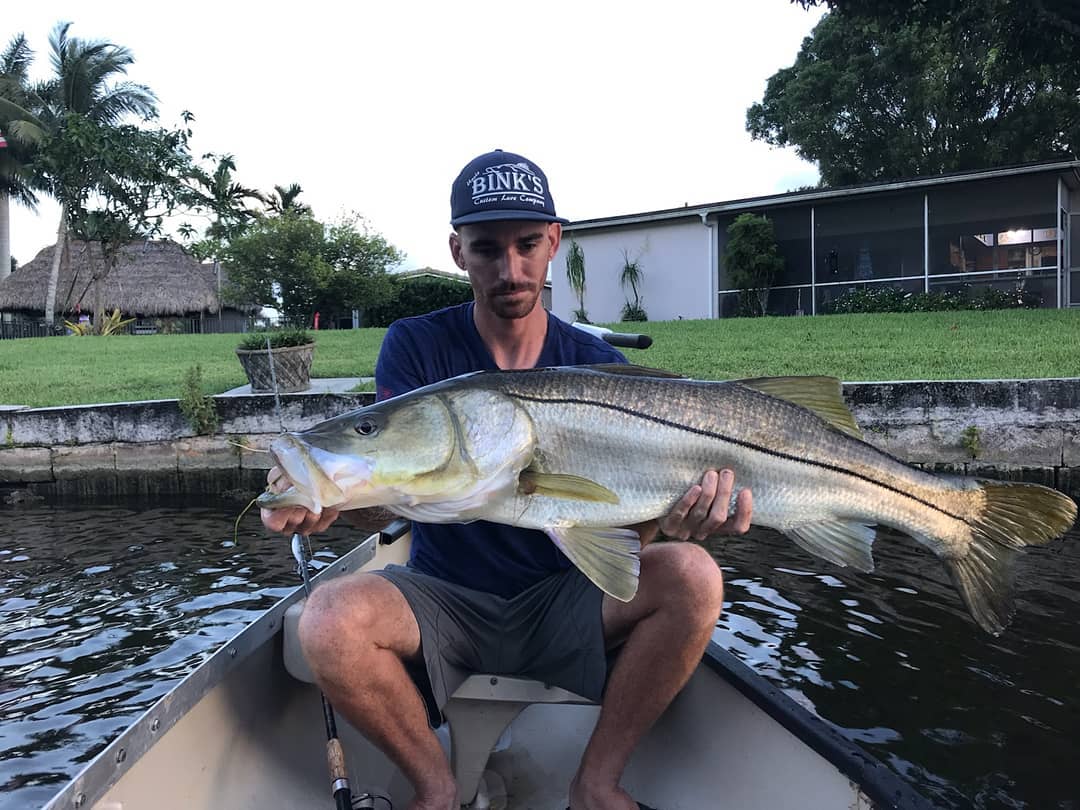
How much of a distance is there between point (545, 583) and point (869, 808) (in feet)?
3.60

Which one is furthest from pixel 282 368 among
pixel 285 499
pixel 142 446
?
pixel 285 499

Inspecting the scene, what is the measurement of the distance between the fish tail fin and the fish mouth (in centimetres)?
174

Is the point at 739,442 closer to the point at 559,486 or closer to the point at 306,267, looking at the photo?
the point at 559,486

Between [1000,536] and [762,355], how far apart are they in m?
7.60

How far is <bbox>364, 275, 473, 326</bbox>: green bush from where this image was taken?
2817 centimetres

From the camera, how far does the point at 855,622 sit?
16.4 ft

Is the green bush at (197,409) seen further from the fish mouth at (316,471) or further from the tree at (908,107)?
the tree at (908,107)

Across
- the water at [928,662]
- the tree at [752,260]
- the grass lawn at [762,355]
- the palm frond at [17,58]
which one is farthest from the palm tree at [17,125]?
the water at [928,662]

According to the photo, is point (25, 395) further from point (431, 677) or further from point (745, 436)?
point (745, 436)

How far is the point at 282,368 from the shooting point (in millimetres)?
8992

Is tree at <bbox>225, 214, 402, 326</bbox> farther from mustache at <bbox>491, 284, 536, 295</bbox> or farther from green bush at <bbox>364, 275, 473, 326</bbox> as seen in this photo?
mustache at <bbox>491, 284, 536, 295</bbox>

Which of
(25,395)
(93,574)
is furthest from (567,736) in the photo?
(25,395)

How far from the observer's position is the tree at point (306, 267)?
83.8ft

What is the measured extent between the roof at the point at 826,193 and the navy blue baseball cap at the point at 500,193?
58.6 feet
